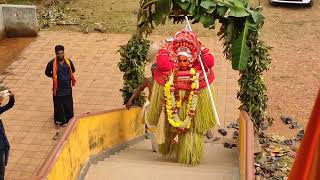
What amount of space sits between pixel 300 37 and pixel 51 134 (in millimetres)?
7753

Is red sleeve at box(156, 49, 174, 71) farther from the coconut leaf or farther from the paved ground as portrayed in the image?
the paved ground

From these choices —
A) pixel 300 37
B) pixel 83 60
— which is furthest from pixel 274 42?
pixel 83 60

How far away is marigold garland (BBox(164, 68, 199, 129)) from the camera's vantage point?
6.79 m

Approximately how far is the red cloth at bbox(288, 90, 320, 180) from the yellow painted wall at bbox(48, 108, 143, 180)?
3.04 m

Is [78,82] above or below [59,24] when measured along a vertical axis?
below

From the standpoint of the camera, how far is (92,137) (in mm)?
7031

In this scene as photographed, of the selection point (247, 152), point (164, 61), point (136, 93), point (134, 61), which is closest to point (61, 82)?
point (134, 61)

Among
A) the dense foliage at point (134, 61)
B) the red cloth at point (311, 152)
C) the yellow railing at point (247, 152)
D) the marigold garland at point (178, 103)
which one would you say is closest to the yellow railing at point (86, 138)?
the dense foliage at point (134, 61)

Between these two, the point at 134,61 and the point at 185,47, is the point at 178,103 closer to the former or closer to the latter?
the point at 185,47

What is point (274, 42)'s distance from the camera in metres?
13.8

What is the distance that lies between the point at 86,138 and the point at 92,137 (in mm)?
281

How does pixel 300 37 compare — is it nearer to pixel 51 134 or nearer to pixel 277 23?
pixel 277 23

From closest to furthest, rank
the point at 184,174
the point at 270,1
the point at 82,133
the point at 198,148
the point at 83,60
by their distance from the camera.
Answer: the point at 184,174
the point at 82,133
the point at 198,148
the point at 83,60
the point at 270,1

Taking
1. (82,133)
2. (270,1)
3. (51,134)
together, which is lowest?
(51,134)
